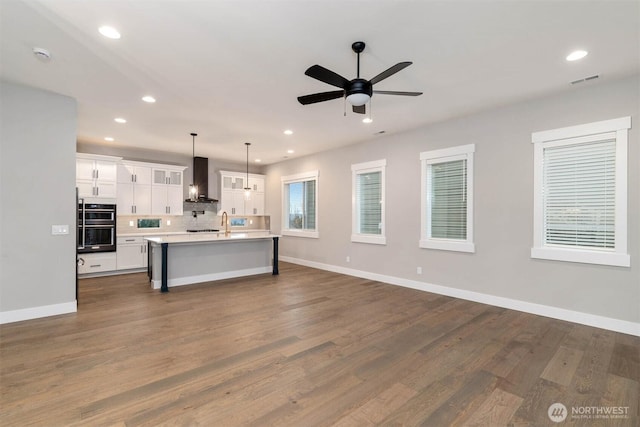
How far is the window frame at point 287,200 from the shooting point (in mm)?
7738

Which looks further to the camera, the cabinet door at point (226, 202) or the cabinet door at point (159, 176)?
the cabinet door at point (226, 202)

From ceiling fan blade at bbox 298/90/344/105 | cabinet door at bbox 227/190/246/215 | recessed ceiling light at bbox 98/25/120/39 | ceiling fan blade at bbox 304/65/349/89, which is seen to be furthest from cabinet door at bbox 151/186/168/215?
ceiling fan blade at bbox 304/65/349/89

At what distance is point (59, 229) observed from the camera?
4020 millimetres

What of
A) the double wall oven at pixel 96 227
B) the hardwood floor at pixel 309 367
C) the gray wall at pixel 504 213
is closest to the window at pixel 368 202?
the gray wall at pixel 504 213

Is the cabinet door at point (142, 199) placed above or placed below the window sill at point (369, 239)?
above

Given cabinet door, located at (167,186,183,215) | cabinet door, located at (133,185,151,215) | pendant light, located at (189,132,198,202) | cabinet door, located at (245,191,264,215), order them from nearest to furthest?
pendant light, located at (189,132,198,202)
cabinet door, located at (133,185,151,215)
cabinet door, located at (167,186,183,215)
cabinet door, located at (245,191,264,215)

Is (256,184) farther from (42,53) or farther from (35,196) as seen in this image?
(42,53)


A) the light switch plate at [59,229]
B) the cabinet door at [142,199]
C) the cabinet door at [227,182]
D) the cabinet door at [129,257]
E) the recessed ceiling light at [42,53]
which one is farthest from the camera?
the cabinet door at [227,182]

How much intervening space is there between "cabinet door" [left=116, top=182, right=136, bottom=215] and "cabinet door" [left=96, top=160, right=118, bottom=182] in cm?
30

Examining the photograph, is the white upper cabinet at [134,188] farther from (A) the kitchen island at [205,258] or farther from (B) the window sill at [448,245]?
(B) the window sill at [448,245]

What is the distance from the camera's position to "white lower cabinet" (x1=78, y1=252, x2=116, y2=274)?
6.12 m

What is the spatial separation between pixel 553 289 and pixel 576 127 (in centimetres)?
214

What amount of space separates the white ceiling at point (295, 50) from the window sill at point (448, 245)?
2108mm

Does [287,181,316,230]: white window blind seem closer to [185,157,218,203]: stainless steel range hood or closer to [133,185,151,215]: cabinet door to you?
Answer: [185,157,218,203]: stainless steel range hood
